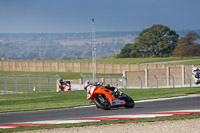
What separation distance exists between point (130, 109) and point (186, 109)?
2173mm

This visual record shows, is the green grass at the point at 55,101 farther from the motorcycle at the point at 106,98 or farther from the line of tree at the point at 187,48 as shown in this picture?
the line of tree at the point at 187,48

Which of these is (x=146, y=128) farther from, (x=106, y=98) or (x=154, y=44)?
(x=154, y=44)

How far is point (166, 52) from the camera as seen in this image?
391 feet

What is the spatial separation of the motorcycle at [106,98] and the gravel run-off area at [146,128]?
12.9 ft

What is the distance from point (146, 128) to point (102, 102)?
5.17m

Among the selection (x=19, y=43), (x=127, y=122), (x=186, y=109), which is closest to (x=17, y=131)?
(x=127, y=122)

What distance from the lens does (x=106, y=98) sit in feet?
58.3

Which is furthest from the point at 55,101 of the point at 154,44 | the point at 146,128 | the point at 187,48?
the point at 154,44

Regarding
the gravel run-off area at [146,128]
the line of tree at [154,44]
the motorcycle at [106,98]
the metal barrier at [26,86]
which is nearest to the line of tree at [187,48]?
the line of tree at [154,44]

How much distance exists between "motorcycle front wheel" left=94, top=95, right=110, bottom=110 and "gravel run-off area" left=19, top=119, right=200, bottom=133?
161 inches

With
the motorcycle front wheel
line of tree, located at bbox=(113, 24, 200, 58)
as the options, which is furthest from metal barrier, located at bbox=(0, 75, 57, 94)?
line of tree, located at bbox=(113, 24, 200, 58)

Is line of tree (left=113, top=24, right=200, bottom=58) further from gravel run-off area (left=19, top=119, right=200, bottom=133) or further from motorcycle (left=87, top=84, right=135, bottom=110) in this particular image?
gravel run-off area (left=19, top=119, right=200, bottom=133)

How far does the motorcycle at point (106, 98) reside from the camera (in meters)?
17.4

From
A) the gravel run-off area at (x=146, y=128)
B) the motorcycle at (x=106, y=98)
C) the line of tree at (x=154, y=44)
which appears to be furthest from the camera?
the line of tree at (x=154, y=44)
